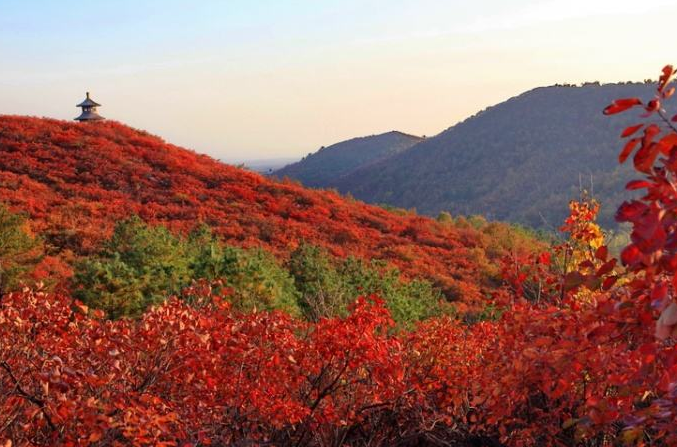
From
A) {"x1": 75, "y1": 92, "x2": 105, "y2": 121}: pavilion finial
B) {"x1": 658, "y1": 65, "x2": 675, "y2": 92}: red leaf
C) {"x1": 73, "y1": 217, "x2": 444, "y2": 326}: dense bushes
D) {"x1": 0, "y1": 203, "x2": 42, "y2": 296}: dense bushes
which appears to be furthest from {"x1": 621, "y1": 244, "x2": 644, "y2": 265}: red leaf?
{"x1": 75, "y1": 92, "x2": 105, "y2": 121}: pavilion finial

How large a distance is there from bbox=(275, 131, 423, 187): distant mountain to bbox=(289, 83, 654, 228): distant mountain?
2116cm

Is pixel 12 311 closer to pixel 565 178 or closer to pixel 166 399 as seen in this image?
pixel 166 399

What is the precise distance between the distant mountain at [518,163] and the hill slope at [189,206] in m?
34.6

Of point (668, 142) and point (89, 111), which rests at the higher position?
point (89, 111)

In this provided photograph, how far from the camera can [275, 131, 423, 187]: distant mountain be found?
125312mm

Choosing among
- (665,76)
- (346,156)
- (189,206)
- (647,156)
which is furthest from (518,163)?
(647,156)

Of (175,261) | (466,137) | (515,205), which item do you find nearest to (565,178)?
(515,205)

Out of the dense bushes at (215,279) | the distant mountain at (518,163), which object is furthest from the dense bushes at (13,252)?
the distant mountain at (518,163)

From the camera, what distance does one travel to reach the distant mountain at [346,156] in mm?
125312

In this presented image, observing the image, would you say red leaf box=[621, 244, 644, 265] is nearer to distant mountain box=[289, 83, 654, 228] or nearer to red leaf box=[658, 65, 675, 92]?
red leaf box=[658, 65, 675, 92]

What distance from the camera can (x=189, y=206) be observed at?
1136 inches

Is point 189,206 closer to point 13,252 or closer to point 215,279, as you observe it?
Answer: point 13,252

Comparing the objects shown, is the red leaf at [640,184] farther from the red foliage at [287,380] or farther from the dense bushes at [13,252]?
the dense bushes at [13,252]

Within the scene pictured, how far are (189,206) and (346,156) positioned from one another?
352 ft
